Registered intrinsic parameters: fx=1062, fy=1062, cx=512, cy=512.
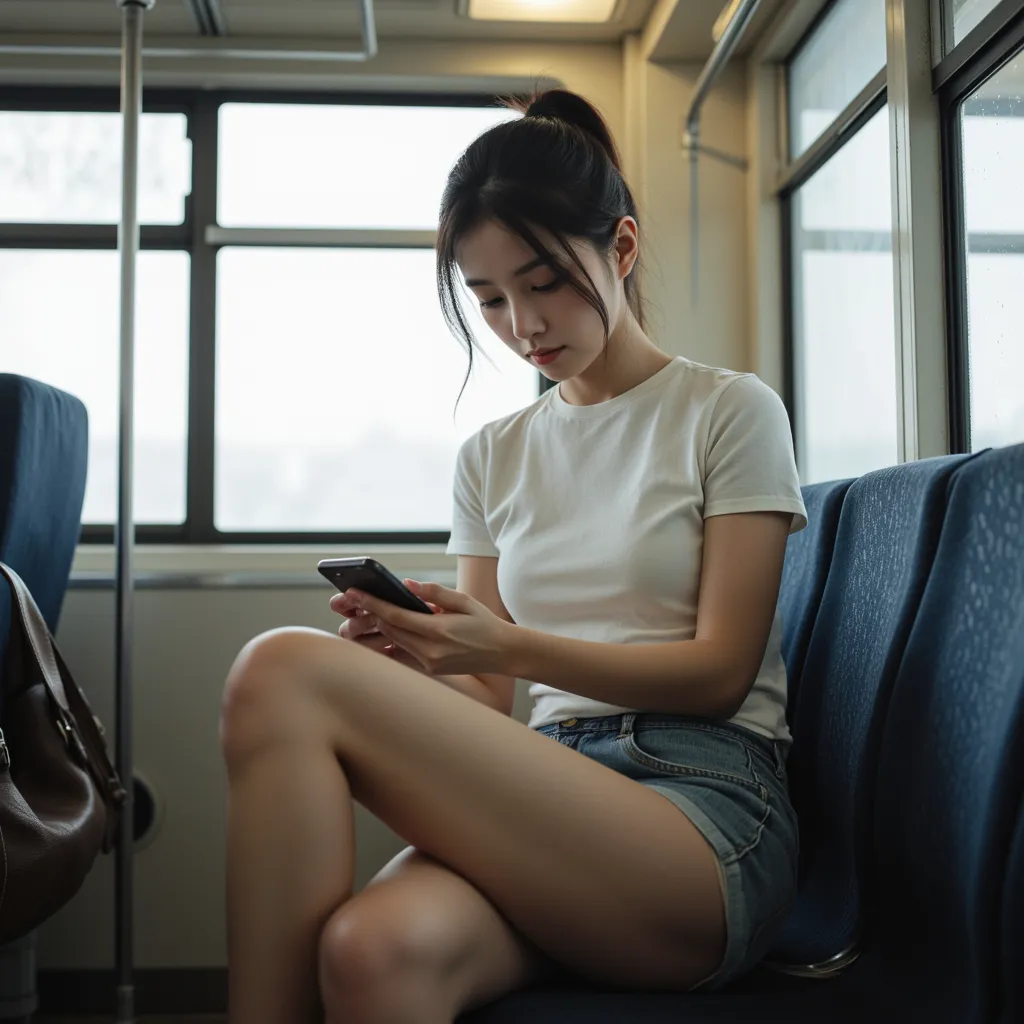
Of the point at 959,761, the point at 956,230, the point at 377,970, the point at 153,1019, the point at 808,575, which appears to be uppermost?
the point at 956,230

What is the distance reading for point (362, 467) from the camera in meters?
2.44

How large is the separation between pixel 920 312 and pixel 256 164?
5.13 ft

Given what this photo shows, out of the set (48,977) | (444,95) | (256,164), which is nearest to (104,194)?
(256,164)

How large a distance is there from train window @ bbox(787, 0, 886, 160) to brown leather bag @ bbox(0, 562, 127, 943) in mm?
1585

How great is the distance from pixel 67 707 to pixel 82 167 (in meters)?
1.47

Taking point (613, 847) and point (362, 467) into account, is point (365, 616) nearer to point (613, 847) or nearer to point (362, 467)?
point (613, 847)

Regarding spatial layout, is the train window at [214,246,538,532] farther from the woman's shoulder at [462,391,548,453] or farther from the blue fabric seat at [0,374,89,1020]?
the woman's shoulder at [462,391,548,453]

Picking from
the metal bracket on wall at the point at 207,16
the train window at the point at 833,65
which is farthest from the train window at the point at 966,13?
the metal bracket on wall at the point at 207,16

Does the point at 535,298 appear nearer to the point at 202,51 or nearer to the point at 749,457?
the point at 749,457

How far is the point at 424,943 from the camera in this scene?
2.60 feet

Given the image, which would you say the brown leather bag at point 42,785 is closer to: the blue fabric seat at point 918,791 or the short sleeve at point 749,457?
the blue fabric seat at point 918,791

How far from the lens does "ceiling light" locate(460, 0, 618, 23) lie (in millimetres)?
2213

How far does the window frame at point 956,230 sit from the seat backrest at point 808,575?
0.32 meters

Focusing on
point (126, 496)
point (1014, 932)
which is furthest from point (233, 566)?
point (1014, 932)
